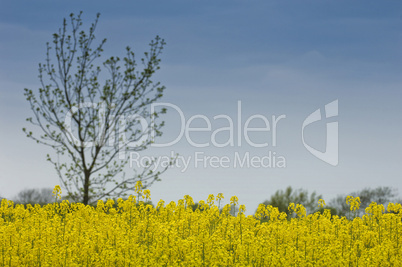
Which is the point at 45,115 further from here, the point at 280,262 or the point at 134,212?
the point at 280,262

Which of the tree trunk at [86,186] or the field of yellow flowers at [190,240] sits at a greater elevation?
Result: the tree trunk at [86,186]

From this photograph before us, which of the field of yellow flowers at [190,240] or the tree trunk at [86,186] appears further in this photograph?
the tree trunk at [86,186]

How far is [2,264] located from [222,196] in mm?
5291

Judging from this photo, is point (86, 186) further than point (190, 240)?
Yes

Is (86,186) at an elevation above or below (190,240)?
above

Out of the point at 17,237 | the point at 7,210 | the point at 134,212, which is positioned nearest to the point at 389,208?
the point at 134,212

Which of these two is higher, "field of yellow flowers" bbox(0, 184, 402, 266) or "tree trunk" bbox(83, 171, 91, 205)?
"tree trunk" bbox(83, 171, 91, 205)

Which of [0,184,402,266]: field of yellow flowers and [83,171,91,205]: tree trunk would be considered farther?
[83,171,91,205]: tree trunk

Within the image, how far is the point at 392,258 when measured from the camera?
8008 mm

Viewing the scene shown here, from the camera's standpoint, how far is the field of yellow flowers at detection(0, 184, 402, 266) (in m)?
7.66

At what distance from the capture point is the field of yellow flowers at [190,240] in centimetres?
766

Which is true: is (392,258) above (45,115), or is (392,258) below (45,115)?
below

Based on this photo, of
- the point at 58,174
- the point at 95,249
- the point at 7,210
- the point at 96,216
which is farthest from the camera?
the point at 58,174

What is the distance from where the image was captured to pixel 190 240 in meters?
8.16
